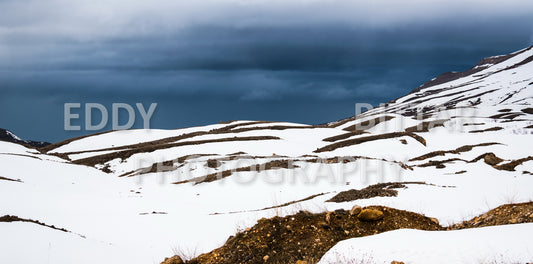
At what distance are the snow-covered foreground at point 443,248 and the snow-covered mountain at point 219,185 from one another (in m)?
0.11

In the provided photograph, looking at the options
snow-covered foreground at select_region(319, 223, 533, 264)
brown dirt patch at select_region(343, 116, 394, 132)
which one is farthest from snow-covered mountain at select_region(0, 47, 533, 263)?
brown dirt patch at select_region(343, 116, 394, 132)

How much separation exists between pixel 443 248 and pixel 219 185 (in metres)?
22.8

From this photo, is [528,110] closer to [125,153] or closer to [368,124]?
[368,124]

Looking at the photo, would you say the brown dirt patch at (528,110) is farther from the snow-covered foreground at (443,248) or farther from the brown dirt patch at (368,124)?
the snow-covered foreground at (443,248)

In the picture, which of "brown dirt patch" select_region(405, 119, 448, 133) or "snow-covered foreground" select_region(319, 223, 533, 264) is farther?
"brown dirt patch" select_region(405, 119, 448, 133)

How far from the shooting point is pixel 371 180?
1062 inches

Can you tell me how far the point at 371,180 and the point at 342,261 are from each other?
19.9 metres

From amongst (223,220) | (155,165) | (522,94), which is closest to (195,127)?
(155,165)

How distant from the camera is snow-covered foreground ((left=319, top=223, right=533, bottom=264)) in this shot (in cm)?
726

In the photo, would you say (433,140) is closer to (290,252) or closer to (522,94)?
(290,252)

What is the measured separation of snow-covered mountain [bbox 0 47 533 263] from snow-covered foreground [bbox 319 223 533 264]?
0.35ft

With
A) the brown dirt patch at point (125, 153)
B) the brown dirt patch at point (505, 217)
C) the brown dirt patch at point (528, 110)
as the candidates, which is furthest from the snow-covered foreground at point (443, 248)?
the brown dirt patch at point (528, 110)

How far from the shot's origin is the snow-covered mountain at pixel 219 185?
1238 centimetres

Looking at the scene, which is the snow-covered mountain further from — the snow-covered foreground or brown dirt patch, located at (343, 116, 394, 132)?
brown dirt patch, located at (343, 116, 394, 132)
